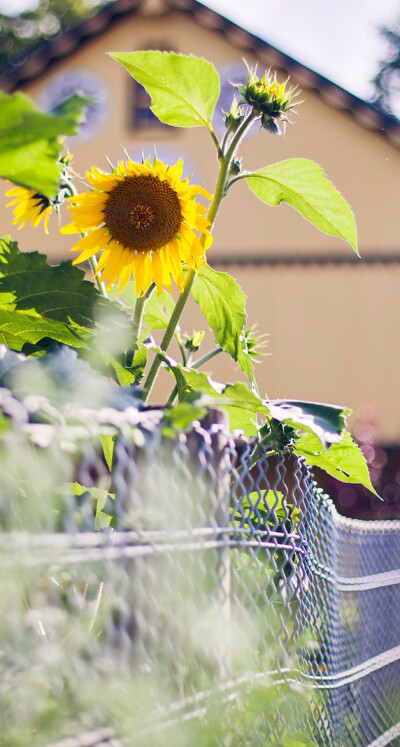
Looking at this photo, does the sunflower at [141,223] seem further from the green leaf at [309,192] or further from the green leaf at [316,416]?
the green leaf at [316,416]

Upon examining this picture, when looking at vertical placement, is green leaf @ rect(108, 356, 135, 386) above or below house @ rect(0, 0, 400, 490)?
below

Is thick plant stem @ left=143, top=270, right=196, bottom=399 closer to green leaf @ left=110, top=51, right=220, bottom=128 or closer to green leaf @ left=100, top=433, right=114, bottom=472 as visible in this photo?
green leaf @ left=100, top=433, right=114, bottom=472

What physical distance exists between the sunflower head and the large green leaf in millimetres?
445

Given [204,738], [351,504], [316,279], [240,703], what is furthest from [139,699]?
[316,279]

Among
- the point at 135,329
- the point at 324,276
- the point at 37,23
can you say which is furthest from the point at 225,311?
the point at 37,23

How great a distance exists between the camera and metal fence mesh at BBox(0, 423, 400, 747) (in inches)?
31.4

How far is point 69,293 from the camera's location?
1417 millimetres

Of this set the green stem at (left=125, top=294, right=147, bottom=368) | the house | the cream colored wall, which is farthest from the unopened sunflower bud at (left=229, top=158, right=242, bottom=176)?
the cream colored wall

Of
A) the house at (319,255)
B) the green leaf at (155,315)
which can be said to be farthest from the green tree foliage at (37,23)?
the green leaf at (155,315)

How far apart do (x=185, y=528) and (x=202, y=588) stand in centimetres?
8

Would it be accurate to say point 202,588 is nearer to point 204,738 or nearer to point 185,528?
point 185,528

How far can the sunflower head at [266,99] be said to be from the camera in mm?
1554

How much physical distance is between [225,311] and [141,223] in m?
0.22

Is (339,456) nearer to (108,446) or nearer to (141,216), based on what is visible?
(108,446)
